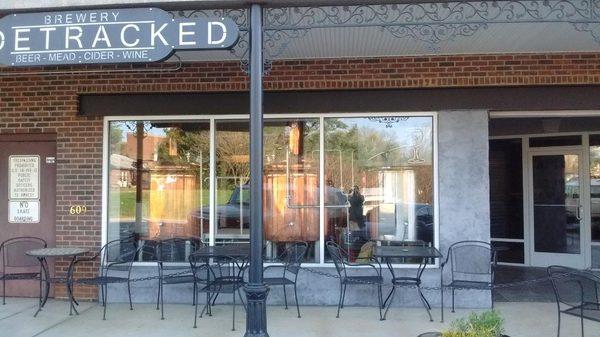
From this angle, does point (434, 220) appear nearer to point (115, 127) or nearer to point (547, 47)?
point (547, 47)

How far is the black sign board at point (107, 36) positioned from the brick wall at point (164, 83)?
220cm

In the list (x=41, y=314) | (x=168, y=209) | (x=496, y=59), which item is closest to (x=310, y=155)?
(x=168, y=209)

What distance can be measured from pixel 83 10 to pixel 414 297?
494 centimetres

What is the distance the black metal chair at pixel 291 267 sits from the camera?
6539 mm

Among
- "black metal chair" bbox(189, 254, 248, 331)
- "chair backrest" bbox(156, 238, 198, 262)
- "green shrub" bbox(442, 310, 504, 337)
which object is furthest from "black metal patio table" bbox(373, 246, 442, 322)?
"chair backrest" bbox(156, 238, 198, 262)

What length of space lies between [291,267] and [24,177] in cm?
393

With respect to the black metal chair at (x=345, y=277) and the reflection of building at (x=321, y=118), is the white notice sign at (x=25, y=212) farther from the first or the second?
the black metal chair at (x=345, y=277)

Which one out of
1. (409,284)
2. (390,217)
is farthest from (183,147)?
(409,284)

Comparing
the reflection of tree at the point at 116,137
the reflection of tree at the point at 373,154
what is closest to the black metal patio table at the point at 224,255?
the reflection of tree at the point at 373,154

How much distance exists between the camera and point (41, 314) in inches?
263

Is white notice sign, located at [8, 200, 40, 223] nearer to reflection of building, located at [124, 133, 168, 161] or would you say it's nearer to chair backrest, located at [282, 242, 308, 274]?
reflection of building, located at [124, 133, 168, 161]

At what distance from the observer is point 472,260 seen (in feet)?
22.6

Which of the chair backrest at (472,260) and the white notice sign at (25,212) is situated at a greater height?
the white notice sign at (25,212)

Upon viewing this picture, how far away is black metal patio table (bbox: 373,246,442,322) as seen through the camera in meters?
6.34
